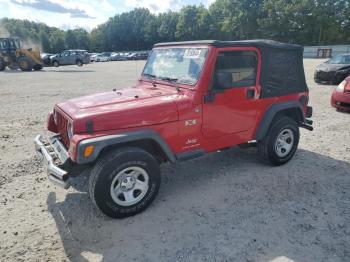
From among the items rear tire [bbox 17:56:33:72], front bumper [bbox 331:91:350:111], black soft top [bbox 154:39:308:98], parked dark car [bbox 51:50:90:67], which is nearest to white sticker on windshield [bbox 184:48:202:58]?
black soft top [bbox 154:39:308:98]

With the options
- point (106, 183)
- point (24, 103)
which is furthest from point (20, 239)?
point (24, 103)

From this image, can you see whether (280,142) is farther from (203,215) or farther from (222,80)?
(203,215)

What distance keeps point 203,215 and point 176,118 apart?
4.17 feet

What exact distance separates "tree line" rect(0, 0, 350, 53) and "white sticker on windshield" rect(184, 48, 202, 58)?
62.3 metres

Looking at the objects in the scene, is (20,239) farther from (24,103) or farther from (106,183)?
(24,103)

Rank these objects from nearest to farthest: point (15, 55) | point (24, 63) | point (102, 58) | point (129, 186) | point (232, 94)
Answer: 1. point (129, 186)
2. point (232, 94)
3. point (24, 63)
4. point (15, 55)
5. point (102, 58)

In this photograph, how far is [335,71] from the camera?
1347cm

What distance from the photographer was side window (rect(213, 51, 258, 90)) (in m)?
3.96

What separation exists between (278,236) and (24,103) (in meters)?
10.2

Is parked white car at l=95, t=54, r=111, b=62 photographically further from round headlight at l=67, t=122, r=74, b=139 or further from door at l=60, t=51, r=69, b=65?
round headlight at l=67, t=122, r=74, b=139

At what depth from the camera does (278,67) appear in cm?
481

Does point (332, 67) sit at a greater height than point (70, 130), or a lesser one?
greater

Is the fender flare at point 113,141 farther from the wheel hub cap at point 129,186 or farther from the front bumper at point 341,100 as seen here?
the front bumper at point 341,100

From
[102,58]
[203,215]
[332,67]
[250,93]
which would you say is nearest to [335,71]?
[332,67]
